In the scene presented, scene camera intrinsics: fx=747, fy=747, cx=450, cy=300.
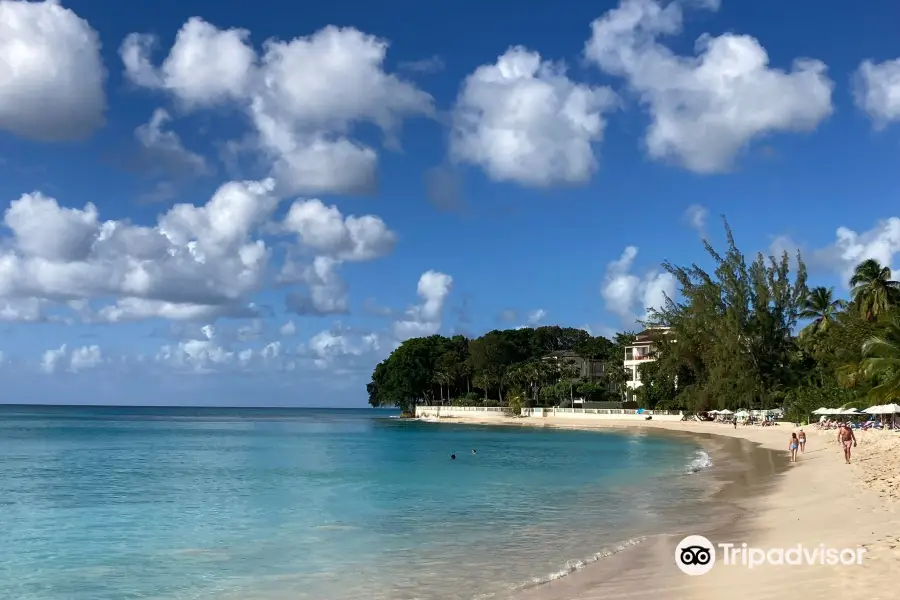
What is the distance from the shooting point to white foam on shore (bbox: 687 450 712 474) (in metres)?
33.5

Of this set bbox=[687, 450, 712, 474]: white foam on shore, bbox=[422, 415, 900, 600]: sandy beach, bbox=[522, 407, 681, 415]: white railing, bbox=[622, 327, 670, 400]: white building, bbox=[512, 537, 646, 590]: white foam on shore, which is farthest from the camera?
bbox=[622, 327, 670, 400]: white building

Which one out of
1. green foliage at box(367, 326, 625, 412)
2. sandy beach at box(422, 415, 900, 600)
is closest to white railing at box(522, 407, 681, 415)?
green foliage at box(367, 326, 625, 412)

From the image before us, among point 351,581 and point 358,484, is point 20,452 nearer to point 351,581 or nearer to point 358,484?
point 358,484

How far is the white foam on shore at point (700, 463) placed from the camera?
3346 centimetres

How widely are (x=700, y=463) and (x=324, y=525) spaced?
73.4 ft

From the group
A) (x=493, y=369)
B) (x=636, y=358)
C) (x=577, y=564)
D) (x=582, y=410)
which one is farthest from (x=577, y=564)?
(x=493, y=369)

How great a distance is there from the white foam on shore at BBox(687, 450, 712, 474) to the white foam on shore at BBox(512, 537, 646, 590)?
17.7 meters

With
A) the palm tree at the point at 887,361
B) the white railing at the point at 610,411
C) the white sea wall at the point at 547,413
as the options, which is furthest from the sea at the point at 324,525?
the white sea wall at the point at 547,413

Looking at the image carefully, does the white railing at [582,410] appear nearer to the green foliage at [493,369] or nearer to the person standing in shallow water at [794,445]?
the green foliage at [493,369]

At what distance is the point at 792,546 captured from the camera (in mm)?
13484

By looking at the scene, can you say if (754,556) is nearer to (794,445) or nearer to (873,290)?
(794,445)

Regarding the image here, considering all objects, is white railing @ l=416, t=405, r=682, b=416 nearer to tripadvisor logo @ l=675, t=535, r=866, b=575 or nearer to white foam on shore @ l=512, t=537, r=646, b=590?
white foam on shore @ l=512, t=537, r=646, b=590

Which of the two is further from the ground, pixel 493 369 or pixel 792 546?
pixel 493 369

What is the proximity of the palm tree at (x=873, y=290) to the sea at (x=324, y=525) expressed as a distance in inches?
1016
